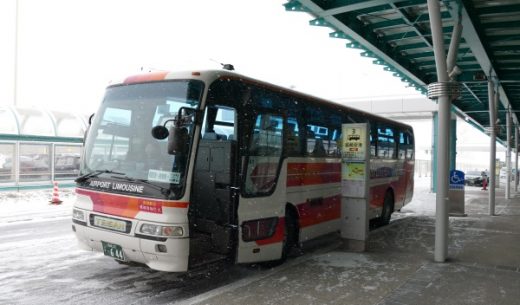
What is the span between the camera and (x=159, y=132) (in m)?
5.53

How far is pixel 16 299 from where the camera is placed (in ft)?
18.4

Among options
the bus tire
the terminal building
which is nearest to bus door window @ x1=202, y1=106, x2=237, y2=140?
the bus tire

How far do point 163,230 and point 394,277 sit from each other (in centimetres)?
361

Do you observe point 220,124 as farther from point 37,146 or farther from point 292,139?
point 37,146

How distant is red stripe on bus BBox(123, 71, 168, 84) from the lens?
6.29 meters

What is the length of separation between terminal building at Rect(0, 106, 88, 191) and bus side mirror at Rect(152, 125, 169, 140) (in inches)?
597

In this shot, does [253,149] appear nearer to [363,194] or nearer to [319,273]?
[319,273]

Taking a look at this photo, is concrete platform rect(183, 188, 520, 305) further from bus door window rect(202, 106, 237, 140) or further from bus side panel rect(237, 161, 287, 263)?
bus door window rect(202, 106, 237, 140)

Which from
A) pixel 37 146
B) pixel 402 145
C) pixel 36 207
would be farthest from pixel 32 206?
pixel 402 145

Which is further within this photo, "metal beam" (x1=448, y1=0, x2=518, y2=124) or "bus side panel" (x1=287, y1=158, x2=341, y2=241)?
"metal beam" (x1=448, y1=0, x2=518, y2=124)

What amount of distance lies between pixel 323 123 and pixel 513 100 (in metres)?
16.3

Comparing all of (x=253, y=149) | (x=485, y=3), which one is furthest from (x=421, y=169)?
(x=253, y=149)

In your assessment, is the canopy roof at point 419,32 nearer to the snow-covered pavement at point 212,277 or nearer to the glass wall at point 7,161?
the snow-covered pavement at point 212,277

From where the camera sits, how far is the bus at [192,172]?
5.66 m
